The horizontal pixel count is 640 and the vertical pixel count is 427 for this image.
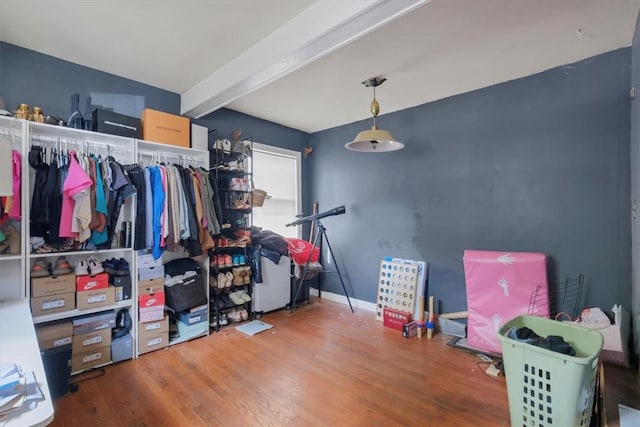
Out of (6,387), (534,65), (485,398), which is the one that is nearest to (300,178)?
(534,65)

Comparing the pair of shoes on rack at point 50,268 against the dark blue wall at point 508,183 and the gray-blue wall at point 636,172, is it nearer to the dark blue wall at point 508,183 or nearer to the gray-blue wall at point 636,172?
the dark blue wall at point 508,183

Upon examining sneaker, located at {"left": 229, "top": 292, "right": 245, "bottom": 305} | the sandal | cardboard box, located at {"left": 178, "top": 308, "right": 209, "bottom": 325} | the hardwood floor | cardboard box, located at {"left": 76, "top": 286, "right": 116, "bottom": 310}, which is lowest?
the hardwood floor

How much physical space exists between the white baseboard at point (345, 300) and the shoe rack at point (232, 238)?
1333 mm

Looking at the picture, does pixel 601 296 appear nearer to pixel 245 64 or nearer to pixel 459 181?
pixel 459 181

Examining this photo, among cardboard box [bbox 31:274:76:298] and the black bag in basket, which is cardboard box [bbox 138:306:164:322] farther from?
cardboard box [bbox 31:274:76:298]

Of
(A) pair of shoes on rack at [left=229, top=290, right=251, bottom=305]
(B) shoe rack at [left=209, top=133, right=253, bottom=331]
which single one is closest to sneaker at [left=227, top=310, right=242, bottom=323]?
(B) shoe rack at [left=209, top=133, right=253, bottom=331]

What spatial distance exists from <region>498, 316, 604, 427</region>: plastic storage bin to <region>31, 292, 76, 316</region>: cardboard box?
10.2 ft

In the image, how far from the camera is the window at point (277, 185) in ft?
13.9

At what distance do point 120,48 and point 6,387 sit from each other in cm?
252

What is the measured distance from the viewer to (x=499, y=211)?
9.85ft

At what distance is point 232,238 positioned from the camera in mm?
3617

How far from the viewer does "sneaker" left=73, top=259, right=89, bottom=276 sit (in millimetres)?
2430

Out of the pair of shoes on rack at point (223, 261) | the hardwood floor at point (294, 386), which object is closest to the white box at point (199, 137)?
the pair of shoes on rack at point (223, 261)

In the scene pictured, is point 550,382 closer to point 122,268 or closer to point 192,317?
point 192,317
